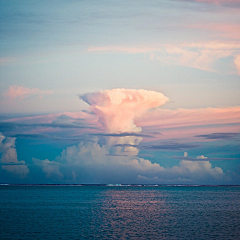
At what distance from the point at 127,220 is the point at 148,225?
891cm

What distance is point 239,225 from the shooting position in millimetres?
68062

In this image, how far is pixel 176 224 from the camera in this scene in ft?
228

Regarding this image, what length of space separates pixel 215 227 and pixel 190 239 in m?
14.1

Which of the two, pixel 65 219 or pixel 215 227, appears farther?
pixel 65 219

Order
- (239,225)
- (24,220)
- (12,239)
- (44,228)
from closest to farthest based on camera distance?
(12,239) → (44,228) → (239,225) → (24,220)

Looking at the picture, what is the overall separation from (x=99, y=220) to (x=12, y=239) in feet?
87.9

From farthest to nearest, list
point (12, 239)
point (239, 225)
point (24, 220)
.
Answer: point (24, 220)
point (239, 225)
point (12, 239)

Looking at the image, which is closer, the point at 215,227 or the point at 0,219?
the point at 215,227

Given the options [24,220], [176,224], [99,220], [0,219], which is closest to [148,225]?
[176,224]

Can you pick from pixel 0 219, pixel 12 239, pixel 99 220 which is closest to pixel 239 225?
pixel 99 220

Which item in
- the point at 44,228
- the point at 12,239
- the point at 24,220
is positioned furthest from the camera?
the point at 24,220

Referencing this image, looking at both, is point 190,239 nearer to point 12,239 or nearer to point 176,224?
point 176,224

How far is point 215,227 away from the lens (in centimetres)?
6575

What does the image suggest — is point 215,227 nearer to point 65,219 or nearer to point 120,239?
point 120,239
